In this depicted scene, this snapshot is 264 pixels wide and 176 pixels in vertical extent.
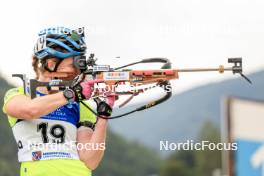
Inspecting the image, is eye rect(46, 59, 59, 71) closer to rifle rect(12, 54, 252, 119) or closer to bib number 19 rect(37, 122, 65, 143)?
rifle rect(12, 54, 252, 119)

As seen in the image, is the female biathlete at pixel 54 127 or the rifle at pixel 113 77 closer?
the rifle at pixel 113 77

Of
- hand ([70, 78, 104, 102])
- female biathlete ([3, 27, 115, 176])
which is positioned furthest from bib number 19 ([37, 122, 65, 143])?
hand ([70, 78, 104, 102])

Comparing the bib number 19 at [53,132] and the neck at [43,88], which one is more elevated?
the neck at [43,88]

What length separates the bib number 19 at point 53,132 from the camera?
20.4ft

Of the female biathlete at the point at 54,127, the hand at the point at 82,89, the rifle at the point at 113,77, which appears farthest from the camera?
the female biathlete at the point at 54,127

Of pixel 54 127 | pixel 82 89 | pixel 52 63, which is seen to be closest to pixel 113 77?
pixel 82 89

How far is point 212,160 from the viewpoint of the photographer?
3772 inches

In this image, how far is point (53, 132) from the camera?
6234mm

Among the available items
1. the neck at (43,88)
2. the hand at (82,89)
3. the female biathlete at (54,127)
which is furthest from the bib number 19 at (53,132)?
the hand at (82,89)

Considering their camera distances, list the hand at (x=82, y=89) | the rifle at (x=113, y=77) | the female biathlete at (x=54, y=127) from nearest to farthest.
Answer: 1. the hand at (x=82, y=89)
2. the rifle at (x=113, y=77)
3. the female biathlete at (x=54, y=127)

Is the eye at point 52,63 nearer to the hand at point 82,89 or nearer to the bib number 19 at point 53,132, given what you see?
the hand at point 82,89

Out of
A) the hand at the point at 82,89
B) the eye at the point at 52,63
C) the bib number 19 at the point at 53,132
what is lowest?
the bib number 19 at the point at 53,132

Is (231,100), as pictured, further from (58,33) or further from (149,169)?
(149,169)

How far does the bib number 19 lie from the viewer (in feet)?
20.4
